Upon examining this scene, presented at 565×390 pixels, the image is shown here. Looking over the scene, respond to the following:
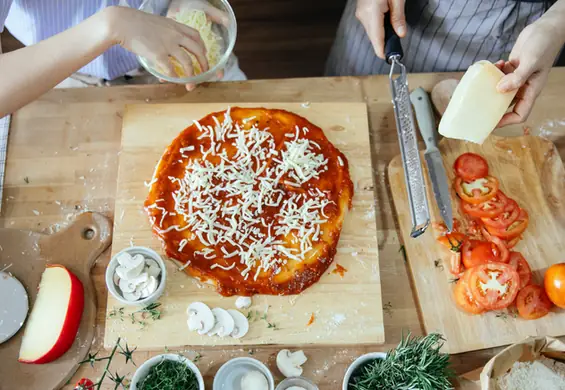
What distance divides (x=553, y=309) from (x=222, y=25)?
4.56 feet

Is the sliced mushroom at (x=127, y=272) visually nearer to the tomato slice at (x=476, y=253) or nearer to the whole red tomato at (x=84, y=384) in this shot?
the whole red tomato at (x=84, y=384)

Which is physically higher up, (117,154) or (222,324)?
(117,154)

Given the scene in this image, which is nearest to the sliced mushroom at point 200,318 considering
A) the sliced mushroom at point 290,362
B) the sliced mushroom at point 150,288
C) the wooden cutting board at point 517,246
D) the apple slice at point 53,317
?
the sliced mushroom at point 150,288

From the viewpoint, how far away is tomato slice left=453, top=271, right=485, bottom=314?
1628 millimetres

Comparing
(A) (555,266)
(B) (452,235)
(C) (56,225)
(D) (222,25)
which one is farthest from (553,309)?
(C) (56,225)

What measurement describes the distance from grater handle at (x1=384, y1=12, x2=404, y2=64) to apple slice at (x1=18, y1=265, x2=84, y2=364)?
1.19 meters

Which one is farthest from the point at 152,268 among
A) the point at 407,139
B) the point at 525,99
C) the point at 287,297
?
the point at 525,99

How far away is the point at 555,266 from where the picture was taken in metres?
1.64

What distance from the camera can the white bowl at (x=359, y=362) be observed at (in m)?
1.49

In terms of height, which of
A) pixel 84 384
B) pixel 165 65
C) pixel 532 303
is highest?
pixel 165 65

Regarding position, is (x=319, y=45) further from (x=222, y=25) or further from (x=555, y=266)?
(x=555, y=266)

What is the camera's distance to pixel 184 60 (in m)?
1.69

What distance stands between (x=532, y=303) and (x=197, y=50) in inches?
50.3

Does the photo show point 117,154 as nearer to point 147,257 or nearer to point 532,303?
point 147,257
